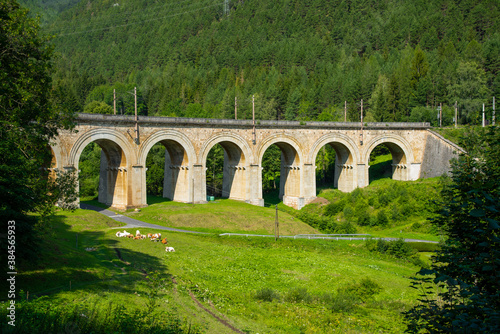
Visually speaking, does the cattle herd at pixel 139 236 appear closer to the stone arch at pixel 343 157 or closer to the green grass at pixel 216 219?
the green grass at pixel 216 219

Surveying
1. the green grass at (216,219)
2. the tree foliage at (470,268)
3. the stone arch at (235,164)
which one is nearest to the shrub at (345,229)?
the green grass at (216,219)

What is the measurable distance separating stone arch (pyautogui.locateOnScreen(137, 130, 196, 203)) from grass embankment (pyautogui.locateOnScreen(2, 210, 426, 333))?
13772mm

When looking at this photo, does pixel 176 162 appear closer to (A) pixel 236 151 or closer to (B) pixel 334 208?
(A) pixel 236 151

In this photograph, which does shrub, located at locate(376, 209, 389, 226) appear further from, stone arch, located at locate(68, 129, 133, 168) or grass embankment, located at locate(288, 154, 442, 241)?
stone arch, located at locate(68, 129, 133, 168)

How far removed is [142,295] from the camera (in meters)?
18.9

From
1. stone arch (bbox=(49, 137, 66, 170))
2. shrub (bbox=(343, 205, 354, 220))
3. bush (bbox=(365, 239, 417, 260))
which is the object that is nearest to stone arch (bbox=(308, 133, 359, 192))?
shrub (bbox=(343, 205, 354, 220))

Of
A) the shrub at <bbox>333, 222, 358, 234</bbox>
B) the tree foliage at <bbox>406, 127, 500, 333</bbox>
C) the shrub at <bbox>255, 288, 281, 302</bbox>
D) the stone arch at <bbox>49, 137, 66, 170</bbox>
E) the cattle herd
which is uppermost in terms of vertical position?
the stone arch at <bbox>49, 137, 66, 170</bbox>

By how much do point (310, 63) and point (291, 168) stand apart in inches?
3035

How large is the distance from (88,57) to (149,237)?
7335 inches

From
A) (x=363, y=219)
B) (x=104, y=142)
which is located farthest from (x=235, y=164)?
(x=363, y=219)

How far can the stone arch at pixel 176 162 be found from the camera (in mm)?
48344

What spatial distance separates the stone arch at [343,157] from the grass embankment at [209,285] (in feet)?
81.3

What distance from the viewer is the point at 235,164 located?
5738 cm

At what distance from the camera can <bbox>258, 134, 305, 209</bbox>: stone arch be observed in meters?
57.7
